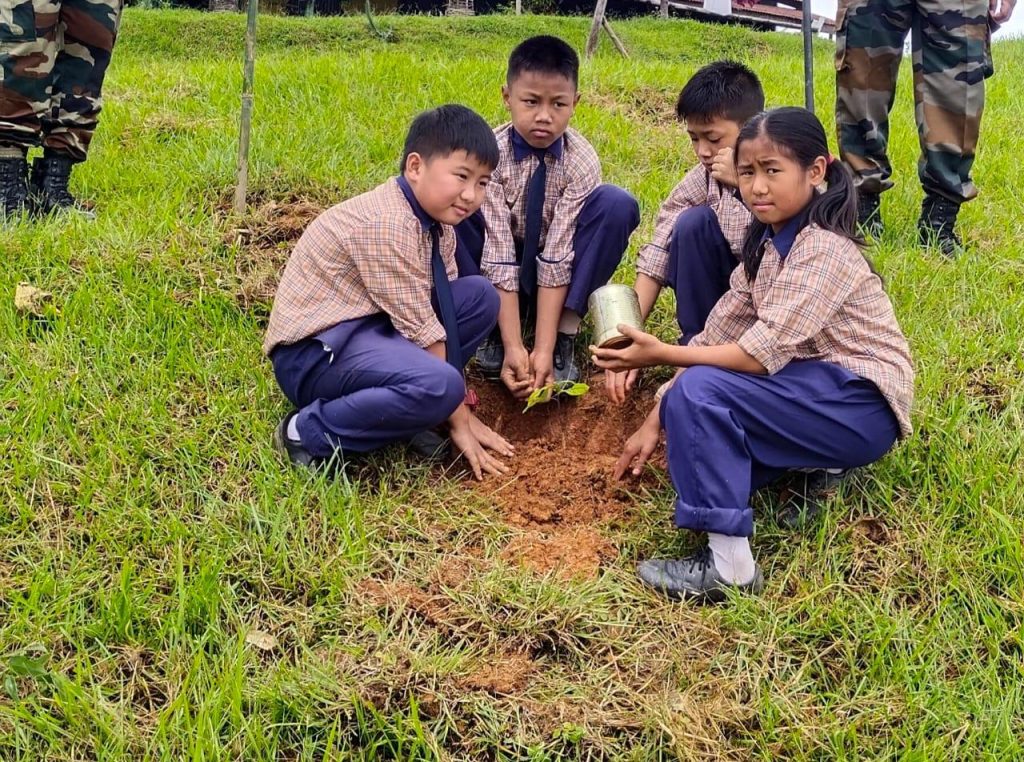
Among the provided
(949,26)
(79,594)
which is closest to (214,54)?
(949,26)

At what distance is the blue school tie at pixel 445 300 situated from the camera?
2.72 meters

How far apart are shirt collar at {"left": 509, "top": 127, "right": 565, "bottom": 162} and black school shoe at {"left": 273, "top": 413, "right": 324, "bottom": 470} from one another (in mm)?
1189

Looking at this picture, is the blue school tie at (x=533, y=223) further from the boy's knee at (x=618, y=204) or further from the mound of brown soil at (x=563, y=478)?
the mound of brown soil at (x=563, y=478)

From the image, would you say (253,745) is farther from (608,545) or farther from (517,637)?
(608,545)

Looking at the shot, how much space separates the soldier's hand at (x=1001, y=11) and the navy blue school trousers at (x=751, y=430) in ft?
7.65

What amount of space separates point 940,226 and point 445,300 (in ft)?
7.67

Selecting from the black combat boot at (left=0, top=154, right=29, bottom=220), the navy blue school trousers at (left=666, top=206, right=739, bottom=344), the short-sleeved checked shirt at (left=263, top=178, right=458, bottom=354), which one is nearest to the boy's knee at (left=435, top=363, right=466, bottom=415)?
the short-sleeved checked shirt at (left=263, top=178, right=458, bottom=354)

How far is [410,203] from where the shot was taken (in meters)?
2.65

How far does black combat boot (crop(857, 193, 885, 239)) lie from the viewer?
391 centimetres

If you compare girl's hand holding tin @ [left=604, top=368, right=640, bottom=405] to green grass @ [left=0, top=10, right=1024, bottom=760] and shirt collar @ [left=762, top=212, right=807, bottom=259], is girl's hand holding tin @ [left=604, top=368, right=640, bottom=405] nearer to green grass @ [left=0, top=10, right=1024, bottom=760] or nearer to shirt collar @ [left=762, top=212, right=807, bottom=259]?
green grass @ [left=0, top=10, right=1024, bottom=760]

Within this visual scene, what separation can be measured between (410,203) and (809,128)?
1106 millimetres

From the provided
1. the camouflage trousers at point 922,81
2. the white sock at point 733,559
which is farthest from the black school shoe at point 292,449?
the camouflage trousers at point 922,81

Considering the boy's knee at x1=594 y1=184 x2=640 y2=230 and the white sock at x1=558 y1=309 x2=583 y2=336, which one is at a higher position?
the boy's knee at x1=594 y1=184 x2=640 y2=230

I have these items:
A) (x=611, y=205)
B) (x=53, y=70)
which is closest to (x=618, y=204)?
(x=611, y=205)
